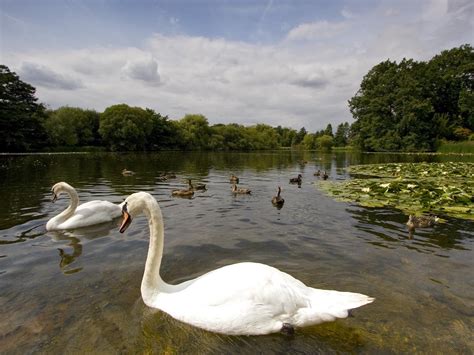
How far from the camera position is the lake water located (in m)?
4.08

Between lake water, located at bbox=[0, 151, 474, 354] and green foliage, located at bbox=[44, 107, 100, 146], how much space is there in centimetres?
6289

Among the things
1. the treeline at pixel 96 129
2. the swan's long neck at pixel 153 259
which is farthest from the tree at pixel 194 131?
the swan's long neck at pixel 153 259

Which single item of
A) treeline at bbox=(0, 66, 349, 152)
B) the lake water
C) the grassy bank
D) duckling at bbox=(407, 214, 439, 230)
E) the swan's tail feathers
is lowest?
the lake water

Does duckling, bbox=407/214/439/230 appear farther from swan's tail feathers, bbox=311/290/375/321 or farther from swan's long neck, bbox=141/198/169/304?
swan's long neck, bbox=141/198/169/304

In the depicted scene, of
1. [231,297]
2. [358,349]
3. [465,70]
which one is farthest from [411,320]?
[465,70]

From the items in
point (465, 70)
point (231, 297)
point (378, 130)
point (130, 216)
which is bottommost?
point (231, 297)

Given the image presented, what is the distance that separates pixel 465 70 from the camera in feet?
250

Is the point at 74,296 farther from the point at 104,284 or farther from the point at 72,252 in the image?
the point at 72,252

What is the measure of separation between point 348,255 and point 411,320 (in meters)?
2.57

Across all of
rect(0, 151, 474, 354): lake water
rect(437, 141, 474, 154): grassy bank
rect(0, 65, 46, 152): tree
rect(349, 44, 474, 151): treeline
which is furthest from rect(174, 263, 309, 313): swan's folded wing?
rect(349, 44, 474, 151): treeline

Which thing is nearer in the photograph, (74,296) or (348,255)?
(74,296)

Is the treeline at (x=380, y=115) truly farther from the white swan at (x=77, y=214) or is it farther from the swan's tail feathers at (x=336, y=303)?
the swan's tail feathers at (x=336, y=303)

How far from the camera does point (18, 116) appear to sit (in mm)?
56031

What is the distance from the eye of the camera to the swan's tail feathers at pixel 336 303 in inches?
149
